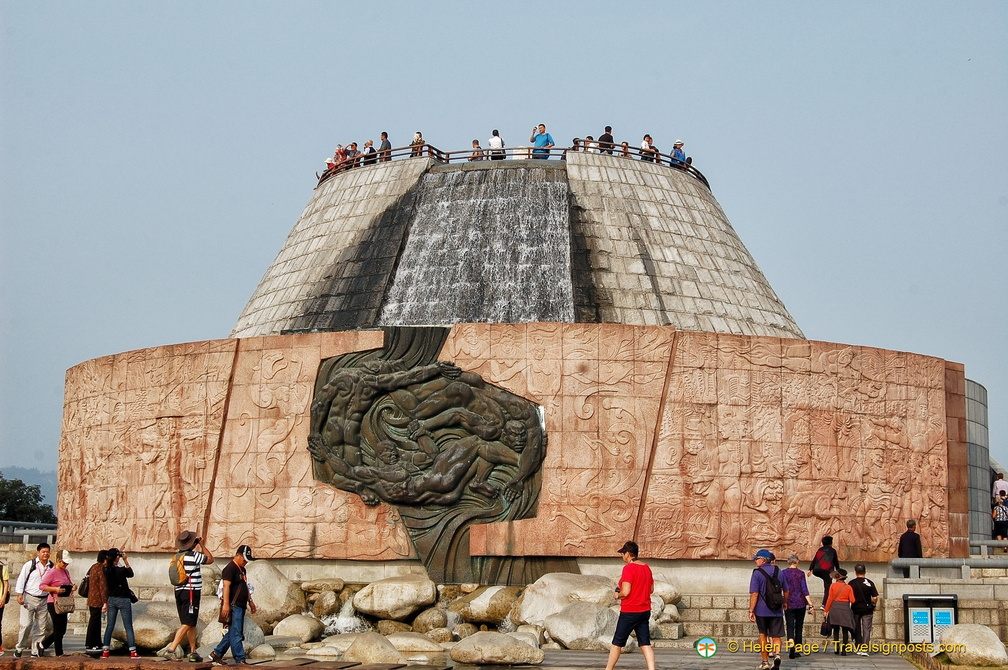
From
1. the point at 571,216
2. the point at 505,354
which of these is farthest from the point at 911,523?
the point at 571,216

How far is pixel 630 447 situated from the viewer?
18.5 m

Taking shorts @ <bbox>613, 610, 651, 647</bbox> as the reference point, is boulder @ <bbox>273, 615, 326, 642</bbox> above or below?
below

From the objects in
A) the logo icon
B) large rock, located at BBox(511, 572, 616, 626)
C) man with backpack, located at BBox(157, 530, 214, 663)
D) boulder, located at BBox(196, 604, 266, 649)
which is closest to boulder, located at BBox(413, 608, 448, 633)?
large rock, located at BBox(511, 572, 616, 626)

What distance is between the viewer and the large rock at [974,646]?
1349 centimetres

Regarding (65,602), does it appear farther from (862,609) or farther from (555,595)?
(862,609)

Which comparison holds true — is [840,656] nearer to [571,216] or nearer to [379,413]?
[379,413]

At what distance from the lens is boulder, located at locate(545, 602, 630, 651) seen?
15.2 m

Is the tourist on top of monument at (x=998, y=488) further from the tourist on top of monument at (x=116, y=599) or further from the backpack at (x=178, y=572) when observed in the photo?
the backpack at (x=178, y=572)

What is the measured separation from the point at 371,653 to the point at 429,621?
3.82 metres

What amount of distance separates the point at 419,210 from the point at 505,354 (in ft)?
28.5

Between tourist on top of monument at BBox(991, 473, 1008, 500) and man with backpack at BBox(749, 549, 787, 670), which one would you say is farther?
tourist on top of monument at BBox(991, 473, 1008, 500)

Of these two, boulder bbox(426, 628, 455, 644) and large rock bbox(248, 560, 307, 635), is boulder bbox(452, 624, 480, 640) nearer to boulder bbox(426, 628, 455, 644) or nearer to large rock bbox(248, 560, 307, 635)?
boulder bbox(426, 628, 455, 644)

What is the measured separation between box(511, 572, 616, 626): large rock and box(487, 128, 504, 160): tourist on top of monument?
1283 cm

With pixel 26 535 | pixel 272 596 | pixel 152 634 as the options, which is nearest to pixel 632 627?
pixel 152 634
